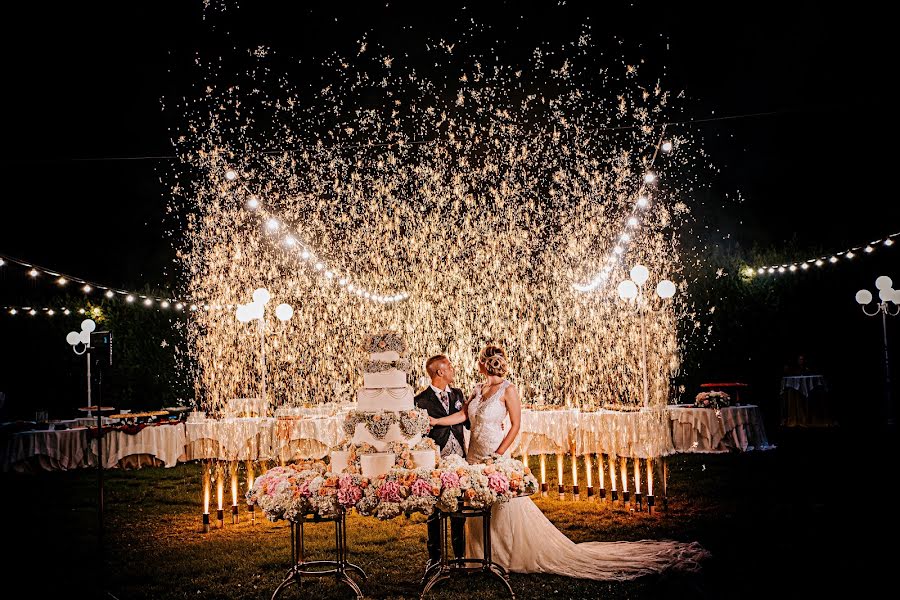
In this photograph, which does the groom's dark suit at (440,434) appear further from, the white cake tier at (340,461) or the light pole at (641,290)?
the light pole at (641,290)

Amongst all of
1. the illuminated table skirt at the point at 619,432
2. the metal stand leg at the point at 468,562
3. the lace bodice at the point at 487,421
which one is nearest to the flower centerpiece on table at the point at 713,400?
the illuminated table skirt at the point at 619,432

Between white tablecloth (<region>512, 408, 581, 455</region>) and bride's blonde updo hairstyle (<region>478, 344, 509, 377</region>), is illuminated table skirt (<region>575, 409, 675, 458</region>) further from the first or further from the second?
bride's blonde updo hairstyle (<region>478, 344, 509, 377</region>)

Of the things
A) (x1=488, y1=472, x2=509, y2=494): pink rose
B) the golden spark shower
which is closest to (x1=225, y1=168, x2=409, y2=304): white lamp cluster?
the golden spark shower

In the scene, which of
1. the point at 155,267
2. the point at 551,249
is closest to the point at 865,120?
the point at 551,249

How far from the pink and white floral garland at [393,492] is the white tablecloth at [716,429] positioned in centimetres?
711

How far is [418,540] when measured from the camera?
282 inches

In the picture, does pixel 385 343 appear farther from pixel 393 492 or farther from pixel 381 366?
pixel 393 492

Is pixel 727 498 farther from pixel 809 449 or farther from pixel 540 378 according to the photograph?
pixel 540 378

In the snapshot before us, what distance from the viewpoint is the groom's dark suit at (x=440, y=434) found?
19.4ft

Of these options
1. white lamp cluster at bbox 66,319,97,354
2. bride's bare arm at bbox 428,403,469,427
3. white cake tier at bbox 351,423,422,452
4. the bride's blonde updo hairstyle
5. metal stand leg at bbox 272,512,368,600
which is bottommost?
metal stand leg at bbox 272,512,368,600

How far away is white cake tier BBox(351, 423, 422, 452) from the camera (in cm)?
558

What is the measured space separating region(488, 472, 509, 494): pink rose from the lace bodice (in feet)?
3.14

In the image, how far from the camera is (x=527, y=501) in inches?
238

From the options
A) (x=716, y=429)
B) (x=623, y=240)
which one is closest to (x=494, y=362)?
(x=716, y=429)
